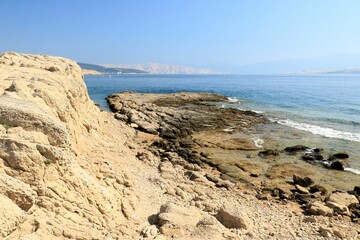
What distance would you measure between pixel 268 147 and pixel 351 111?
3127cm

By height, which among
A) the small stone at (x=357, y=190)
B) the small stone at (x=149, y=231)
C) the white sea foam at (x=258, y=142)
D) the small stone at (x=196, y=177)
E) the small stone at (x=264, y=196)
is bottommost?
the small stone at (x=357, y=190)

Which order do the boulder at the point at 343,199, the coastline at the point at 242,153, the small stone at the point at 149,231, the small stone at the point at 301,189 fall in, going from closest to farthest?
the small stone at the point at 149,231
the boulder at the point at 343,199
the small stone at the point at 301,189
the coastline at the point at 242,153

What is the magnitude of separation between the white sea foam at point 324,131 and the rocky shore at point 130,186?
1058 centimetres

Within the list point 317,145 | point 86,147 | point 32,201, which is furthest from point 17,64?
point 317,145

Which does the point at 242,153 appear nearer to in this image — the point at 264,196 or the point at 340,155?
the point at 340,155

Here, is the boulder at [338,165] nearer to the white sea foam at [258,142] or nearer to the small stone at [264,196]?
the white sea foam at [258,142]

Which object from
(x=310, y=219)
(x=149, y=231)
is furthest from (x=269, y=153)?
(x=149, y=231)

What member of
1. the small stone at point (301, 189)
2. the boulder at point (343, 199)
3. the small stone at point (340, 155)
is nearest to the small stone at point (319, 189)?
the small stone at point (301, 189)

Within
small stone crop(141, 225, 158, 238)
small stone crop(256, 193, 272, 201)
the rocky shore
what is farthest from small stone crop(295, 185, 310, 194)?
small stone crop(141, 225, 158, 238)

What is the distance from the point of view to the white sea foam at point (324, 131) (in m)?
32.5

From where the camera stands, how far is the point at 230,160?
23.8 meters

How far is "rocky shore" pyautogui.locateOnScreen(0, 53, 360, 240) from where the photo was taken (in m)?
8.30

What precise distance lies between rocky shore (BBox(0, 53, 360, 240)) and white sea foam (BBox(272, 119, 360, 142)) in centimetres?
1058

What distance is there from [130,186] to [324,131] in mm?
29108
